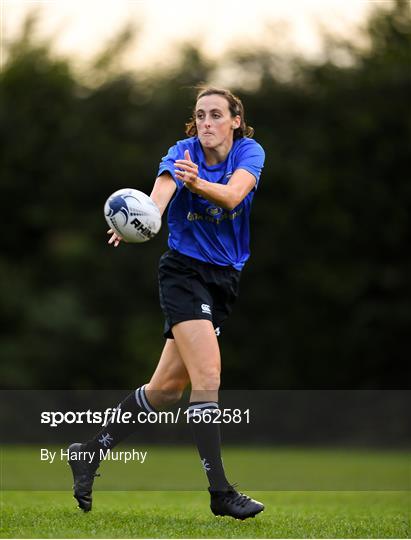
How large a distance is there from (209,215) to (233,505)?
5.06ft

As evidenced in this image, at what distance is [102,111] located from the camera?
23234mm

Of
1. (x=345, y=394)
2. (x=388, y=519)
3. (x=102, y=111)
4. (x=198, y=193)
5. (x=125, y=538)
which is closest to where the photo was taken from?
(x=125, y=538)

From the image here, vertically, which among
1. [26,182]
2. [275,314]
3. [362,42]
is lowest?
[275,314]

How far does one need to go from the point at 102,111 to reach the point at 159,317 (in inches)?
190

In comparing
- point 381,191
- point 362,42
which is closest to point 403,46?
point 362,42

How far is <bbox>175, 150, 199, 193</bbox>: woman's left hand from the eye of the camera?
5.26 metres

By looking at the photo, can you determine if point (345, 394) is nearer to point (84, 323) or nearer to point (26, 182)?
point (84, 323)

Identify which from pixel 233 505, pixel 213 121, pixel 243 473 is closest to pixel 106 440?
pixel 233 505

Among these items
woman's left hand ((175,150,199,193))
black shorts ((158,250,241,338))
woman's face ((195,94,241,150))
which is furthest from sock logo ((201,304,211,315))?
woman's face ((195,94,241,150))

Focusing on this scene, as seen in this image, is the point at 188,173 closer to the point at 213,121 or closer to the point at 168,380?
the point at 213,121

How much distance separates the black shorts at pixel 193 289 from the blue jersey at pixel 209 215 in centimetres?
5

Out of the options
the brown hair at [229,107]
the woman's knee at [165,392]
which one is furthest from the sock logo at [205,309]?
the brown hair at [229,107]

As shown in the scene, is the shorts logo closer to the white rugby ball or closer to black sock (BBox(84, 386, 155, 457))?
the white rugby ball

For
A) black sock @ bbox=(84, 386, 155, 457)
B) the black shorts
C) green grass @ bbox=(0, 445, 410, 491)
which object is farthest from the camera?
green grass @ bbox=(0, 445, 410, 491)
